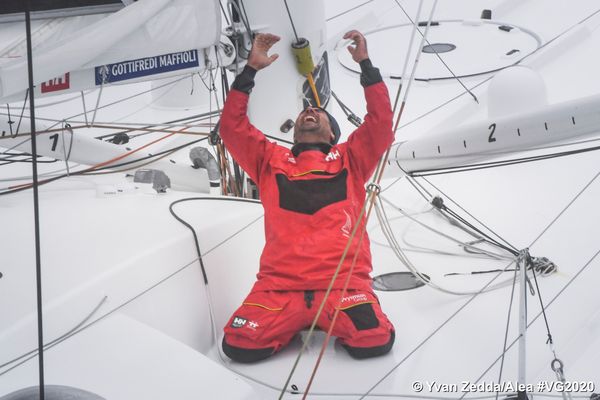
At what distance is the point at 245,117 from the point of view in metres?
1.72

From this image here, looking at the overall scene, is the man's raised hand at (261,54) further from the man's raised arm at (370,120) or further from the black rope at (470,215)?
the black rope at (470,215)

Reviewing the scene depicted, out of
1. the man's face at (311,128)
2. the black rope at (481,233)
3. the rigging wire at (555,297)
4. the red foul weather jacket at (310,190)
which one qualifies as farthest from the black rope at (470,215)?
the man's face at (311,128)

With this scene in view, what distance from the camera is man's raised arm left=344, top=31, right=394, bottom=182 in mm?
1631

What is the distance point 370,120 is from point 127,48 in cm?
Result: 58

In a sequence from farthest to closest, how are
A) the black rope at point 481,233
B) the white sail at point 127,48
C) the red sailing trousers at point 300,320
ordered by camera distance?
the black rope at point 481,233 < the red sailing trousers at point 300,320 < the white sail at point 127,48

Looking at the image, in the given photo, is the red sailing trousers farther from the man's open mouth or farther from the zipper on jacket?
the man's open mouth

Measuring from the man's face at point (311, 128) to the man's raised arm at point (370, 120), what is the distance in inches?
3.0

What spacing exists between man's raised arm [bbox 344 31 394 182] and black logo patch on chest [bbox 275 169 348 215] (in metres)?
0.09

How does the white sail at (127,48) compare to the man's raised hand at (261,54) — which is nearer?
the white sail at (127,48)

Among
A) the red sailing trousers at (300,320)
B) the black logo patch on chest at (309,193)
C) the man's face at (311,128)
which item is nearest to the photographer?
the red sailing trousers at (300,320)

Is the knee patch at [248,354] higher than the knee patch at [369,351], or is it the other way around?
the knee patch at [369,351]

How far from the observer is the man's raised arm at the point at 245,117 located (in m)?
1.67

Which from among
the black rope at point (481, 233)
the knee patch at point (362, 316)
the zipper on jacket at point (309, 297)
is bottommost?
the knee patch at point (362, 316)

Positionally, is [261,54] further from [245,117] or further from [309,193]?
[309,193]
